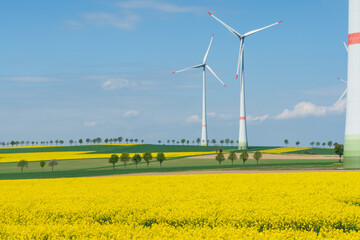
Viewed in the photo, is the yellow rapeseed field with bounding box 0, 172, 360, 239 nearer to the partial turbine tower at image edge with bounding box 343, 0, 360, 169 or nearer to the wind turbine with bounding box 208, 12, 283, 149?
the partial turbine tower at image edge with bounding box 343, 0, 360, 169

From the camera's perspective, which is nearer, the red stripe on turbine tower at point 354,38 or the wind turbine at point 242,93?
the red stripe on turbine tower at point 354,38

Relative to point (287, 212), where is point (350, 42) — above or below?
above

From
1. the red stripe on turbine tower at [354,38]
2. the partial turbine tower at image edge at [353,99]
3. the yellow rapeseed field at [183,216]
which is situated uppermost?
the red stripe on turbine tower at [354,38]

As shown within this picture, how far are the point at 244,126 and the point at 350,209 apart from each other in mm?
148146

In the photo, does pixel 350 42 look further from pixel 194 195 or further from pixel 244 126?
pixel 244 126

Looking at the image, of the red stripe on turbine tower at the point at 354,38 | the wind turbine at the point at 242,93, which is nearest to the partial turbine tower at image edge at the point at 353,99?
the red stripe on turbine tower at the point at 354,38

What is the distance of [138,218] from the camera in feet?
79.5

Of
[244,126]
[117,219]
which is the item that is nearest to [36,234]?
[117,219]

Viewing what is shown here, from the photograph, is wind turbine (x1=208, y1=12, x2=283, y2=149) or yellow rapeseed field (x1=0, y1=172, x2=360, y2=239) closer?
yellow rapeseed field (x1=0, y1=172, x2=360, y2=239)

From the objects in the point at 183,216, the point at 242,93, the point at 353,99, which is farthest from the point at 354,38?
the point at 242,93

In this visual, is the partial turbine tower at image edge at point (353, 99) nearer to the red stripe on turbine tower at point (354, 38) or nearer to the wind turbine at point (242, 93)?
the red stripe on turbine tower at point (354, 38)

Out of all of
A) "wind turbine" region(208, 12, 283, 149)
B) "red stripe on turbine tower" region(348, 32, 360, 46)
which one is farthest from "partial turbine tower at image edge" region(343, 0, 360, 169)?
"wind turbine" region(208, 12, 283, 149)

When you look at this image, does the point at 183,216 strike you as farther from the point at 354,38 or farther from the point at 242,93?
the point at 242,93

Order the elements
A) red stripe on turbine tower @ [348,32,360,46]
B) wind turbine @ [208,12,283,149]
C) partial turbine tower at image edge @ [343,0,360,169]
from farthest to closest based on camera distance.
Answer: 1. wind turbine @ [208,12,283,149]
2. red stripe on turbine tower @ [348,32,360,46]
3. partial turbine tower at image edge @ [343,0,360,169]
